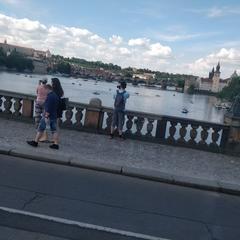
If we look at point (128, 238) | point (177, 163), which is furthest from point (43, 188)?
point (177, 163)

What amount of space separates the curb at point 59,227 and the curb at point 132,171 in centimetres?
351

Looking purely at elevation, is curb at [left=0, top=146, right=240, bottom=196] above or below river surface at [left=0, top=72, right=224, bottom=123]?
above

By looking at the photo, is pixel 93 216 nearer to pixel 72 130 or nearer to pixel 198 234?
pixel 198 234

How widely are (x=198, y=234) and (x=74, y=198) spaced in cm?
193

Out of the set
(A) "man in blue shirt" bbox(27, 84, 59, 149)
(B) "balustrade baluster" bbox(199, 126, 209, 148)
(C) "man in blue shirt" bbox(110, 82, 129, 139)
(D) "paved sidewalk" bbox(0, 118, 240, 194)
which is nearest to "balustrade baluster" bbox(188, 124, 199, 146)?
(B) "balustrade baluster" bbox(199, 126, 209, 148)

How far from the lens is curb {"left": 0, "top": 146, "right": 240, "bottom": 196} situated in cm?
926

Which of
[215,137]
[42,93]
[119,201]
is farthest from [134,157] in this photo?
[119,201]

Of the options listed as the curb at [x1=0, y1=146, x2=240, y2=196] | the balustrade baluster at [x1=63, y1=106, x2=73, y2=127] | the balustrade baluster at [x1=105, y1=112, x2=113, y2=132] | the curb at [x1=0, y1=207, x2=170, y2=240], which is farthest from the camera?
the balustrade baluster at [x1=63, y1=106, x2=73, y2=127]

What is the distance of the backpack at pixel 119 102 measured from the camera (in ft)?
44.2

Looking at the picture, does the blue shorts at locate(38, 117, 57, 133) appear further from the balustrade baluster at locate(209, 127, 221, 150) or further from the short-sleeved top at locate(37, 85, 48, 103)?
the balustrade baluster at locate(209, 127, 221, 150)

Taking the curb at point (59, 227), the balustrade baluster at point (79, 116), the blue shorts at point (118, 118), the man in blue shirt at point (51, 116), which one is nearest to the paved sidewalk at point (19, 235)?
the curb at point (59, 227)

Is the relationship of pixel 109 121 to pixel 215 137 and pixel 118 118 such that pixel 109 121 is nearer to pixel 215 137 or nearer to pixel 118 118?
pixel 118 118

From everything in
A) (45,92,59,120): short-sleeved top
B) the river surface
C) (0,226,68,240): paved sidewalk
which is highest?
(45,92,59,120): short-sleeved top

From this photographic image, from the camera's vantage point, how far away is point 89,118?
1403 cm
